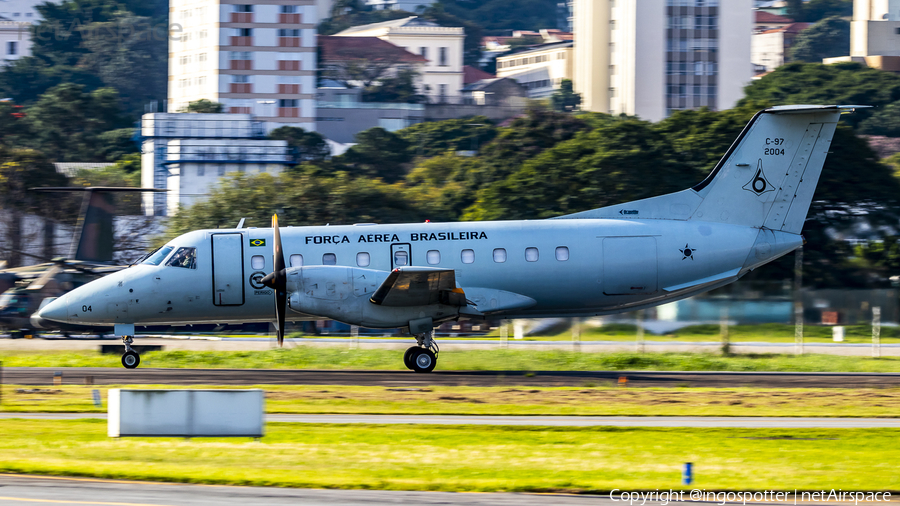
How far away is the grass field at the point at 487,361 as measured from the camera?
88.0 ft

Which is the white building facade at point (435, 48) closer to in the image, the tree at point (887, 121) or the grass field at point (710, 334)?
the tree at point (887, 121)

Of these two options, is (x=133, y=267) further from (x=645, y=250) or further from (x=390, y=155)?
(x=390, y=155)

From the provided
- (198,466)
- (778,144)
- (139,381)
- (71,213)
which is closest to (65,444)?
(198,466)

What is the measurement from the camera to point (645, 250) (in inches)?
979

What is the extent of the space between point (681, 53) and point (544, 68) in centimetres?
5634

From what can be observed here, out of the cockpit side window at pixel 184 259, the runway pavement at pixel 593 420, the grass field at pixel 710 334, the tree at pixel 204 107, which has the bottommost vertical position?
the runway pavement at pixel 593 420

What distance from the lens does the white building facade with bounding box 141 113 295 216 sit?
7681 centimetres

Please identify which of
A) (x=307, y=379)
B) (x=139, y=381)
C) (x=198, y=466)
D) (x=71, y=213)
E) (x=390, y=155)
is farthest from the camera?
(x=390, y=155)

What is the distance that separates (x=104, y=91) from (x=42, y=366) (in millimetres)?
92966

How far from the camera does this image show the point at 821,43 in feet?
526

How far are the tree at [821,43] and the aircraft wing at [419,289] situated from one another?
149495mm

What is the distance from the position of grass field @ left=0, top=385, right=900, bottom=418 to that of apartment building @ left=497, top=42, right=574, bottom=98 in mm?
139549

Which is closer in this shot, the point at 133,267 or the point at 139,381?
the point at 139,381

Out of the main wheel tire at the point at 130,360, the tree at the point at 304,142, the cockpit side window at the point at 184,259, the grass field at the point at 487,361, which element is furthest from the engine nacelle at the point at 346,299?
the tree at the point at 304,142
